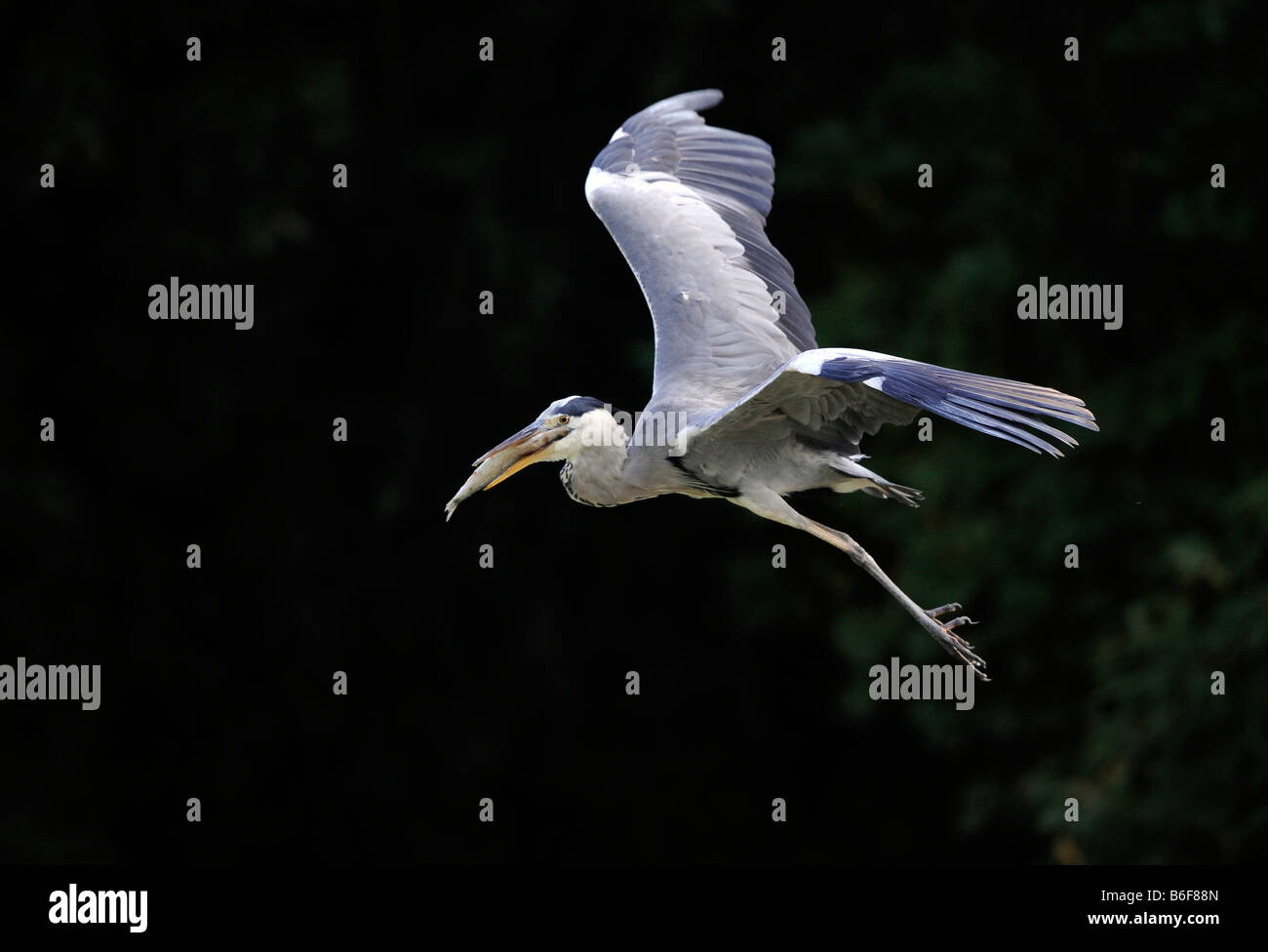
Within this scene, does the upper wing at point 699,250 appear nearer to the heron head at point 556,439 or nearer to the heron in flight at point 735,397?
the heron in flight at point 735,397

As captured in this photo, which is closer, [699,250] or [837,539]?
[837,539]

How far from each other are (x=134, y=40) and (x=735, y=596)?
459 cm

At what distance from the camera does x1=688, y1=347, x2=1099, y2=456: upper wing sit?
16.9 ft

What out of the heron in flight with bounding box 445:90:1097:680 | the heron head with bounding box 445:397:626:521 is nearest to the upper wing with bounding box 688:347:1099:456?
the heron in flight with bounding box 445:90:1097:680

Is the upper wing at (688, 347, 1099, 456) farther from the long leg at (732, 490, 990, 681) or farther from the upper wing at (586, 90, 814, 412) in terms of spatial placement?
the upper wing at (586, 90, 814, 412)

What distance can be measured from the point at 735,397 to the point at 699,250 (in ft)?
2.82

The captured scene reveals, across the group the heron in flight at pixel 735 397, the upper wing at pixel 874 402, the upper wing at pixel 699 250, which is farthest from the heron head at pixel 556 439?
the upper wing at pixel 874 402

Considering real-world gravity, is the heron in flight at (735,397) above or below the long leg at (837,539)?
above

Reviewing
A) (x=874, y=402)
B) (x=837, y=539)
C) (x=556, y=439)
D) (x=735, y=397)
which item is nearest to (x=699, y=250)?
(x=735, y=397)

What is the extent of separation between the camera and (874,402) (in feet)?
19.1

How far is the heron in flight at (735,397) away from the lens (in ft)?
17.6

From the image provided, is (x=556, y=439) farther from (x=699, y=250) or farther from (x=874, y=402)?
(x=699, y=250)

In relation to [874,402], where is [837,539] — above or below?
below

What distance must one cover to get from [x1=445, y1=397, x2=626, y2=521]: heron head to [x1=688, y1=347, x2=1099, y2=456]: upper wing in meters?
0.37
